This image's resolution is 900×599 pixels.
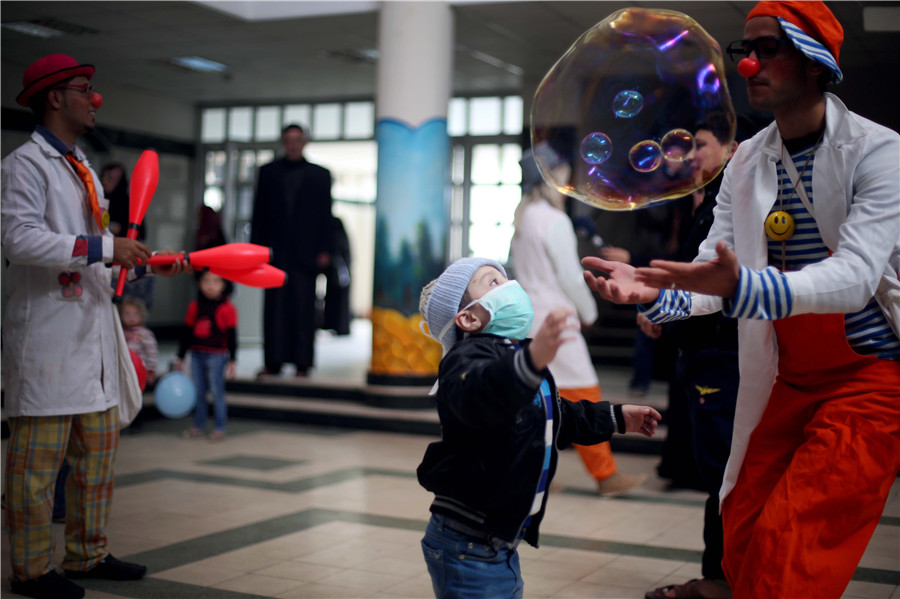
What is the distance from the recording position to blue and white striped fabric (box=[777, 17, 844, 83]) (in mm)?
2195

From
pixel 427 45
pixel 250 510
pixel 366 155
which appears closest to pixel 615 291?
pixel 250 510

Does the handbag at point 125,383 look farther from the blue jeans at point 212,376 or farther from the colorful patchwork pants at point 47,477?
the blue jeans at point 212,376

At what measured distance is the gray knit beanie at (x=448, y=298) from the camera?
7.93 feet

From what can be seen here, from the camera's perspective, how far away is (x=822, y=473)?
215 cm

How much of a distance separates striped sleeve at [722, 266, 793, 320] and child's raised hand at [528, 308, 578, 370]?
1.17ft

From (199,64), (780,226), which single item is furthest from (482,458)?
(199,64)

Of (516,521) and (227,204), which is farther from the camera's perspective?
(227,204)

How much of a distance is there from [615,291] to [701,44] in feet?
3.27

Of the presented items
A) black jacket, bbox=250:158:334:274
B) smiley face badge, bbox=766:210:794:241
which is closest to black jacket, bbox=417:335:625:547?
smiley face badge, bbox=766:210:794:241

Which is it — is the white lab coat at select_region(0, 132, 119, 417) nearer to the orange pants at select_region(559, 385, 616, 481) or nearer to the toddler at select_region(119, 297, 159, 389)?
the orange pants at select_region(559, 385, 616, 481)

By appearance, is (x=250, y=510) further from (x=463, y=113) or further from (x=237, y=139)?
(x=237, y=139)

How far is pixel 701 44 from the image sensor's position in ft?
9.31

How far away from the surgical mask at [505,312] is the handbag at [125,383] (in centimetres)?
214

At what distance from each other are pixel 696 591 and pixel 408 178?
18.8ft
